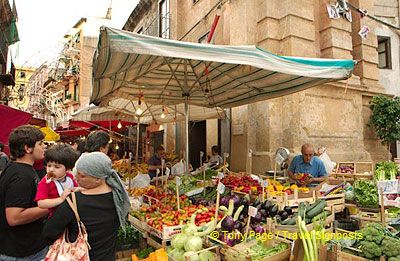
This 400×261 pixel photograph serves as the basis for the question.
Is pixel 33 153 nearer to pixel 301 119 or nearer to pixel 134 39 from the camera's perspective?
pixel 134 39

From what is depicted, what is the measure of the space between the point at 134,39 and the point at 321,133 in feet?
22.4

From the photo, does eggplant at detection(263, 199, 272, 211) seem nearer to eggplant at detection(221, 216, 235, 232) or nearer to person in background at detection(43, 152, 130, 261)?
eggplant at detection(221, 216, 235, 232)

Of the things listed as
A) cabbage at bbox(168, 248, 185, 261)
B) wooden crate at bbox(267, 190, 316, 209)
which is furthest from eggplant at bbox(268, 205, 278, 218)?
cabbage at bbox(168, 248, 185, 261)

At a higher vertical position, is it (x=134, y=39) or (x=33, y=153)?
(x=134, y=39)

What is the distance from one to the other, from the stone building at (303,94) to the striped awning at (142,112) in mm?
834

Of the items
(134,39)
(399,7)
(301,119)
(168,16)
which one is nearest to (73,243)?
(134,39)

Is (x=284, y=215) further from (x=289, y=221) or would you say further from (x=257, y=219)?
(x=257, y=219)

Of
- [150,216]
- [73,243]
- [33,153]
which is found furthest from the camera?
[150,216]

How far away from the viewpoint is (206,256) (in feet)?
10.5

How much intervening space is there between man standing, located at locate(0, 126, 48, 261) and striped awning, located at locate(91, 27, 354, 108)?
55.1 inches

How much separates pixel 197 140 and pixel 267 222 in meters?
9.81

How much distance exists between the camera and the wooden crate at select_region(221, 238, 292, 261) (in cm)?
300

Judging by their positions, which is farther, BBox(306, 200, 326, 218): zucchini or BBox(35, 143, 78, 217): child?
BBox(306, 200, 326, 218): zucchini

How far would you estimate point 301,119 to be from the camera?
836cm
